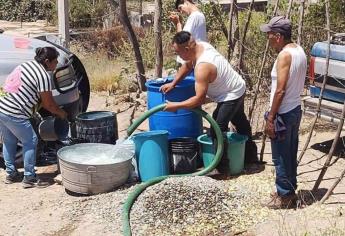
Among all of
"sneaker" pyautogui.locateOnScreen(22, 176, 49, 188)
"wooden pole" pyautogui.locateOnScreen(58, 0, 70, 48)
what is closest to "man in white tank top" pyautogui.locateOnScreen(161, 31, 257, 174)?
"sneaker" pyautogui.locateOnScreen(22, 176, 49, 188)

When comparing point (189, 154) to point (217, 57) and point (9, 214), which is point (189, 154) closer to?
point (217, 57)

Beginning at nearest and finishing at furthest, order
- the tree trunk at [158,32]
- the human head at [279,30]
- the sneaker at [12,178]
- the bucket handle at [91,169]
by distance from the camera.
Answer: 1. the human head at [279,30]
2. the bucket handle at [91,169]
3. the sneaker at [12,178]
4. the tree trunk at [158,32]

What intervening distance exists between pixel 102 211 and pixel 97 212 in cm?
5

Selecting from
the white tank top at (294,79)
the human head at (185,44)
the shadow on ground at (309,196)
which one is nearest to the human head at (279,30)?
the white tank top at (294,79)

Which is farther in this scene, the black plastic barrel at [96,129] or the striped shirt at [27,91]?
the black plastic barrel at [96,129]

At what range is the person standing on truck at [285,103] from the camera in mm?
4777

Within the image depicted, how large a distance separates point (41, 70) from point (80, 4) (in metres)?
13.3

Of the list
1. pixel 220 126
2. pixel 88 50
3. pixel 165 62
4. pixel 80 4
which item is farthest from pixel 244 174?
pixel 80 4

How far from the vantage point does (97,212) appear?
5.53 metres

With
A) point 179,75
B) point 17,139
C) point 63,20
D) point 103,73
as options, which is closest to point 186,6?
point 179,75

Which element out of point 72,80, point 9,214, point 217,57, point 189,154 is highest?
point 217,57

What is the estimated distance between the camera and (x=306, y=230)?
461 cm

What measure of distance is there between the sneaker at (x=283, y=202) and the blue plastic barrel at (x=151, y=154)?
1323 millimetres

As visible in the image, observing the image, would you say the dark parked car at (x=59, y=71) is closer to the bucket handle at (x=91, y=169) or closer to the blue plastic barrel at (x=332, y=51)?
the bucket handle at (x=91, y=169)
